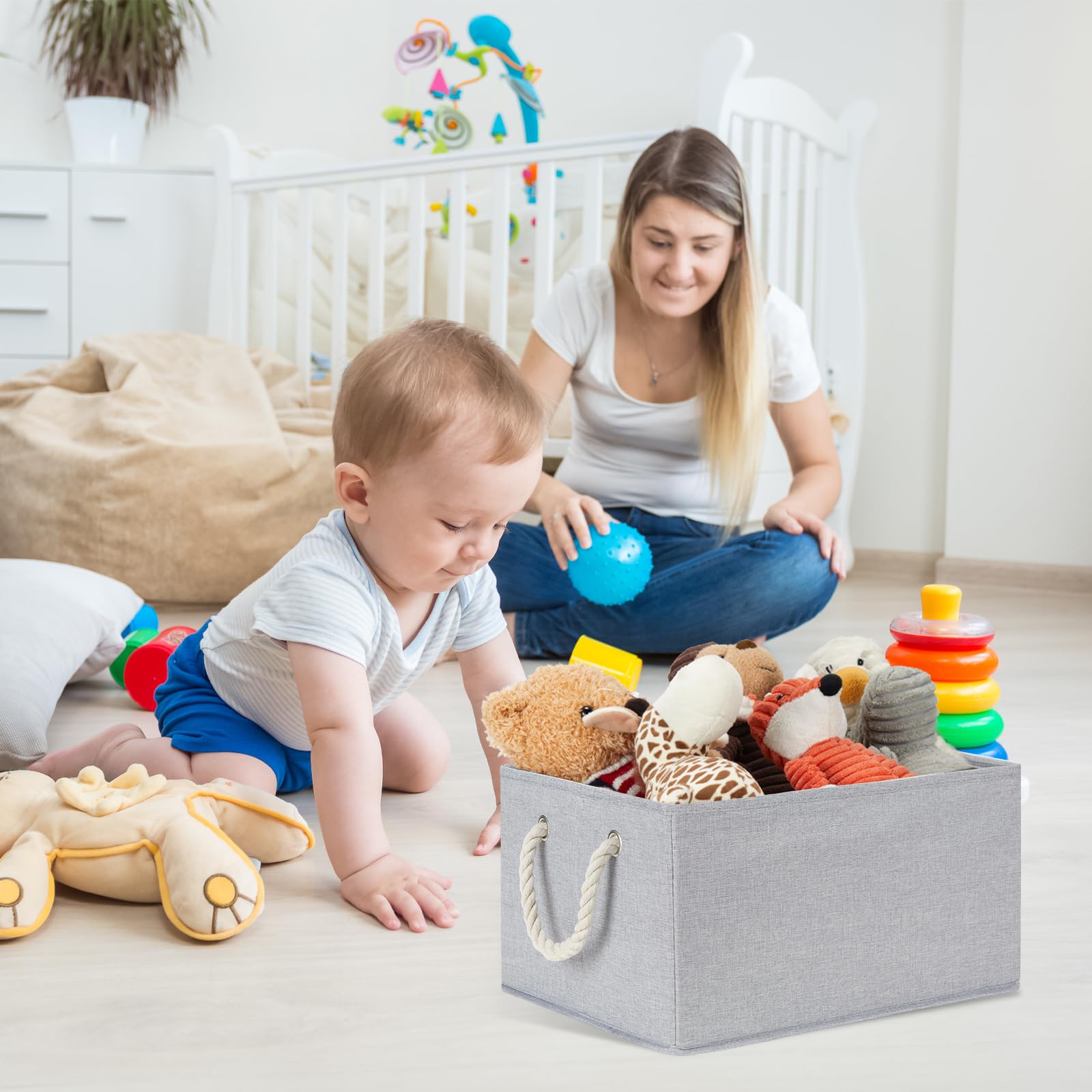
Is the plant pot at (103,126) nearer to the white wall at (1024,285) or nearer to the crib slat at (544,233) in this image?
the crib slat at (544,233)

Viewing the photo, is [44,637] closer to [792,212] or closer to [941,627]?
[941,627]

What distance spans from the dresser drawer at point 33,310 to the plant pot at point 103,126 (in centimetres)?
30

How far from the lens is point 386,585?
2.90 feet

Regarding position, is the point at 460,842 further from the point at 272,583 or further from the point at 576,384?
the point at 576,384

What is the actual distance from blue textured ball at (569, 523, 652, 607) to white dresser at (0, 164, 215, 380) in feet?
5.29

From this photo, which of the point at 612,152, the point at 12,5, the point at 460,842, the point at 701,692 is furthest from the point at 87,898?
the point at 12,5

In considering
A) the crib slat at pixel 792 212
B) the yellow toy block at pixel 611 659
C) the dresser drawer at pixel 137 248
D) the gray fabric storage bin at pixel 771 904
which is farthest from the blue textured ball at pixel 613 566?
the dresser drawer at pixel 137 248

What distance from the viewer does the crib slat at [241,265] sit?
8.43 feet

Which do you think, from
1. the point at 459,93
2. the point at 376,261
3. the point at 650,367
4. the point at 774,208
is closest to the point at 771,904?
the point at 650,367

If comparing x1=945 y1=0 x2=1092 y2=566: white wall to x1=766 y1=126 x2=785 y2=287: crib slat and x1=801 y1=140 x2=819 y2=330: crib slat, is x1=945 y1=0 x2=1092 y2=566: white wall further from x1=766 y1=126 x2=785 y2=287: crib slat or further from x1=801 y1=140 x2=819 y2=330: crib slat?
x1=766 y1=126 x2=785 y2=287: crib slat

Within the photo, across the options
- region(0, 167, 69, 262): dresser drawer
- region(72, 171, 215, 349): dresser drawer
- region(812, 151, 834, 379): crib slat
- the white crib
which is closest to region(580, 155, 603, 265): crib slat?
the white crib

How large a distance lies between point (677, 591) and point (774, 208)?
0.84 metres

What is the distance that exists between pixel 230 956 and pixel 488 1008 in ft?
0.55

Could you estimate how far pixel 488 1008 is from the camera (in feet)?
2.06
